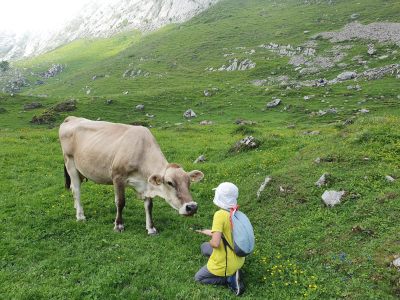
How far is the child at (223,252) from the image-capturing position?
31.4 ft

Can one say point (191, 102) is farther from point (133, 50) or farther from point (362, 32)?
point (133, 50)

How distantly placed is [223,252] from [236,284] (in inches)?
33.8

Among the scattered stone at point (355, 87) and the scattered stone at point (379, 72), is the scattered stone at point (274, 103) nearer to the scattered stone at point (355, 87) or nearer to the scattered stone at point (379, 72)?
the scattered stone at point (355, 87)

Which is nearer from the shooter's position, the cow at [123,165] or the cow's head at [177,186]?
the cow's head at [177,186]

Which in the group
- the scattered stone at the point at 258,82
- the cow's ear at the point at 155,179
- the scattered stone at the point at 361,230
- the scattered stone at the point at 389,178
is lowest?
the scattered stone at the point at 258,82

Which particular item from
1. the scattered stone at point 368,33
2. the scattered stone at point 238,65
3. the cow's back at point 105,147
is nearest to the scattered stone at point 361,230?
the cow's back at point 105,147

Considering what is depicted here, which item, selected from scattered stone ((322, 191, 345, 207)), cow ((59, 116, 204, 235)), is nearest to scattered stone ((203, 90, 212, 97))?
cow ((59, 116, 204, 235))

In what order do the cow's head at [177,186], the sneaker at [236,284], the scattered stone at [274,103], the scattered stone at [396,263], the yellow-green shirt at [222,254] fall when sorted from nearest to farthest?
1. the scattered stone at [396,263]
2. the yellow-green shirt at [222,254]
3. the sneaker at [236,284]
4. the cow's head at [177,186]
5. the scattered stone at [274,103]

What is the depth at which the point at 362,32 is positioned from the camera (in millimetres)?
96062

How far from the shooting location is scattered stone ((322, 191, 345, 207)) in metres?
13.5

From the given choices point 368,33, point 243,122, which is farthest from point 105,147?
point 368,33

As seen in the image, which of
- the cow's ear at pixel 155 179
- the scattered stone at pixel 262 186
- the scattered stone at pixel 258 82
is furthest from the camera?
the scattered stone at pixel 258 82

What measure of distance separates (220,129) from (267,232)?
28.2 metres

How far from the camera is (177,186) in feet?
38.0
